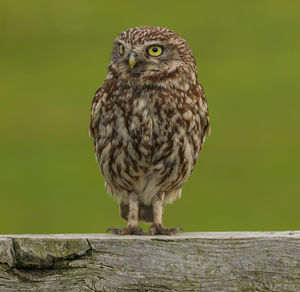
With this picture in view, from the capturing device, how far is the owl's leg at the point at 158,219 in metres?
4.26

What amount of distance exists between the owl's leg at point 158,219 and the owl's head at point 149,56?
2.39ft

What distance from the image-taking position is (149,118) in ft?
14.2

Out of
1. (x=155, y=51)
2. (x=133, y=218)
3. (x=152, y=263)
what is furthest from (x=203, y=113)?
(x=152, y=263)

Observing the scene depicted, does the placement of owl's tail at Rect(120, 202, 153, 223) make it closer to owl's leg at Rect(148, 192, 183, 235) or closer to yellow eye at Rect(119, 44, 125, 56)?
owl's leg at Rect(148, 192, 183, 235)

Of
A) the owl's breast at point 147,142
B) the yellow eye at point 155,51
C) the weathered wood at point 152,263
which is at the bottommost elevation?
the weathered wood at point 152,263

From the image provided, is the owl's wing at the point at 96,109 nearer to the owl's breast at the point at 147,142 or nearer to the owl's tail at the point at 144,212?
the owl's breast at the point at 147,142

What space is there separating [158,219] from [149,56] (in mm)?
921

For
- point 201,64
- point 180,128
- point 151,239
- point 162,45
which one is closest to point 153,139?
point 180,128

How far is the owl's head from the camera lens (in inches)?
165

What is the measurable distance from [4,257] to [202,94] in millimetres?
1728

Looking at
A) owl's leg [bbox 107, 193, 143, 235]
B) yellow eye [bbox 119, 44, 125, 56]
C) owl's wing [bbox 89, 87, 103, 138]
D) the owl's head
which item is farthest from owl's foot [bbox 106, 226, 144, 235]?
yellow eye [bbox 119, 44, 125, 56]

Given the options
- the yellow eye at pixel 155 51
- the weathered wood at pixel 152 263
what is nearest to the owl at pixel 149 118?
the yellow eye at pixel 155 51

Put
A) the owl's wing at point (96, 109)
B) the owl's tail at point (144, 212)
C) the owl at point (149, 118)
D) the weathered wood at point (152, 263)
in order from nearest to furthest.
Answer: the weathered wood at point (152, 263), the owl at point (149, 118), the owl's wing at point (96, 109), the owl's tail at point (144, 212)

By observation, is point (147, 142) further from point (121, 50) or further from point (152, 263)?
point (152, 263)
